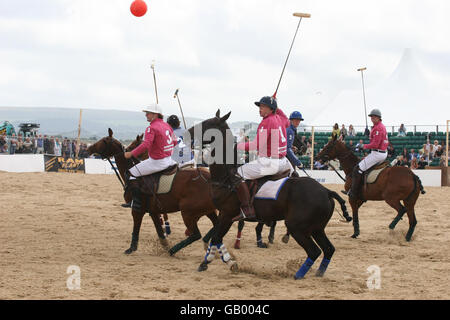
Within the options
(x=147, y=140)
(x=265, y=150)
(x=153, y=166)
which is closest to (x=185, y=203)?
(x=153, y=166)

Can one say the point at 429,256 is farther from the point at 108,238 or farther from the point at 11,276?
the point at 11,276

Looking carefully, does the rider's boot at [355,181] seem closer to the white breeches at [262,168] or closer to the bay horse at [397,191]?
the bay horse at [397,191]

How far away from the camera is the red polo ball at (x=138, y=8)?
12.7 metres

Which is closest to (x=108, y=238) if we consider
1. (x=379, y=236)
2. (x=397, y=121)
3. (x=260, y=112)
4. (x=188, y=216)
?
(x=188, y=216)

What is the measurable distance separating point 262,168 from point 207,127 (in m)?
1.05

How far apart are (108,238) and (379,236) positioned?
242 inches

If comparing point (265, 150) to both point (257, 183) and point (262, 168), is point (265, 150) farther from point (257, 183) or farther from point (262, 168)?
point (257, 183)

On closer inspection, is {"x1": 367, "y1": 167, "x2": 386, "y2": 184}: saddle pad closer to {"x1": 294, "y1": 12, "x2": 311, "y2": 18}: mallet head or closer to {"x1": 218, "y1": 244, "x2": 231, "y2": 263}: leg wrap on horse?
{"x1": 294, "y1": 12, "x2": 311, "y2": 18}: mallet head

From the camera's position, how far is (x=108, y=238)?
1118cm

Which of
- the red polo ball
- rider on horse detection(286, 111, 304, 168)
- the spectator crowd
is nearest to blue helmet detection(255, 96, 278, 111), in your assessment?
rider on horse detection(286, 111, 304, 168)

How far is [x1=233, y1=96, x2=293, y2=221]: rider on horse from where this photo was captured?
789 centimetres

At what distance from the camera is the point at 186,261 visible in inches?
352

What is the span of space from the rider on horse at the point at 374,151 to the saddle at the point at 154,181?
4954mm

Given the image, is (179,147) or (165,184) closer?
(165,184)
